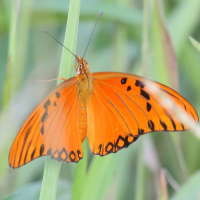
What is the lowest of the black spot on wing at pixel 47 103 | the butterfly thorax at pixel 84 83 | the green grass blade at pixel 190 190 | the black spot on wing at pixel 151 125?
the green grass blade at pixel 190 190

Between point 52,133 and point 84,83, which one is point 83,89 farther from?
point 52,133

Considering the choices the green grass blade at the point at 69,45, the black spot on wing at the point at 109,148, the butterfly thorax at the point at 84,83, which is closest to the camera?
the green grass blade at the point at 69,45

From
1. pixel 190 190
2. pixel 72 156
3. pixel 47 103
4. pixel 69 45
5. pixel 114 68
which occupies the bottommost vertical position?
pixel 190 190

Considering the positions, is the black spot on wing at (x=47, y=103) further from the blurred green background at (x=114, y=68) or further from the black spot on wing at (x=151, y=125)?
the black spot on wing at (x=151, y=125)

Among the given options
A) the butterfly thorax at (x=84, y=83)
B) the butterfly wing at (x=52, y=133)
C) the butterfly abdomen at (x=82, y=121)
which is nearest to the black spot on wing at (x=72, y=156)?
the butterfly wing at (x=52, y=133)

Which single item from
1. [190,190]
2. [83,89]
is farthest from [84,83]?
[190,190]

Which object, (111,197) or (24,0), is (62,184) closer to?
(111,197)

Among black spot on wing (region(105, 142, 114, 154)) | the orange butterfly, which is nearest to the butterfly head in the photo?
the orange butterfly
